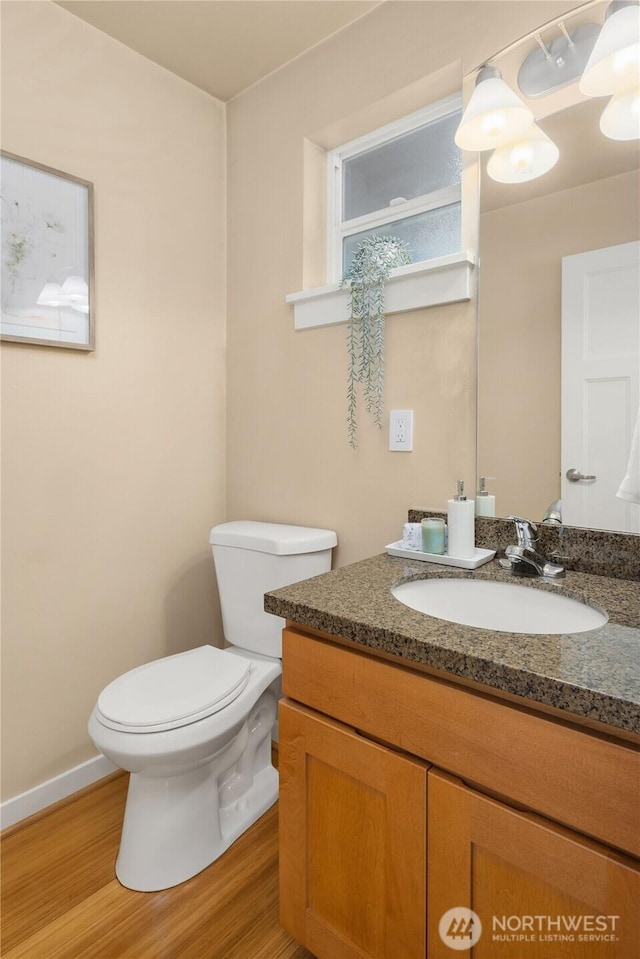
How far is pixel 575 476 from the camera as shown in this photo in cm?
123

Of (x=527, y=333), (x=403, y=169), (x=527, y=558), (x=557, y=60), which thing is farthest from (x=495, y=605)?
(x=403, y=169)

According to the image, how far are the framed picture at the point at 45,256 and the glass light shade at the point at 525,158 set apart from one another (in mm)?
1227

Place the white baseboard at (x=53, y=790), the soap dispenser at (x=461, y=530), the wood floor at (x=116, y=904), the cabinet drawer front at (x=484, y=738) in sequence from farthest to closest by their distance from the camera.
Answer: the white baseboard at (x=53, y=790), the soap dispenser at (x=461, y=530), the wood floor at (x=116, y=904), the cabinet drawer front at (x=484, y=738)

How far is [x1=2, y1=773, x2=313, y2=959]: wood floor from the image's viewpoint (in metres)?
1.17

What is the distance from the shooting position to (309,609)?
3.21 ft

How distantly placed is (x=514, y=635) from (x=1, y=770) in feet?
5.09

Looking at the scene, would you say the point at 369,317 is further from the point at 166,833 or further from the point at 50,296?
the point at 166,833

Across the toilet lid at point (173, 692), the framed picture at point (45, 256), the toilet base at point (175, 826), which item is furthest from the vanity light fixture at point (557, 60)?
the toilet base at point (175, 826)

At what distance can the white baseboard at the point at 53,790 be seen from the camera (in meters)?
1.54

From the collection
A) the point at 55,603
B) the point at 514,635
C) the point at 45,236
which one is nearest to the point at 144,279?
the point at 45,236

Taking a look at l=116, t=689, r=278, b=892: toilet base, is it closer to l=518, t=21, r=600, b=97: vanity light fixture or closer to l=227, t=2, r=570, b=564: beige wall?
l=227, t=2, r=570, b=564: beige wall

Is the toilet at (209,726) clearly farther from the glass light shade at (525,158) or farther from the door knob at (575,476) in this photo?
the glass light shade at (525,158)

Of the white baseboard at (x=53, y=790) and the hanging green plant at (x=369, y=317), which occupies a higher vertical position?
the hanging green plant at (x=369, y=317)

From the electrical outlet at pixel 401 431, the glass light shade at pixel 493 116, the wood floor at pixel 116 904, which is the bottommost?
the wood floor at pixel 116 904
